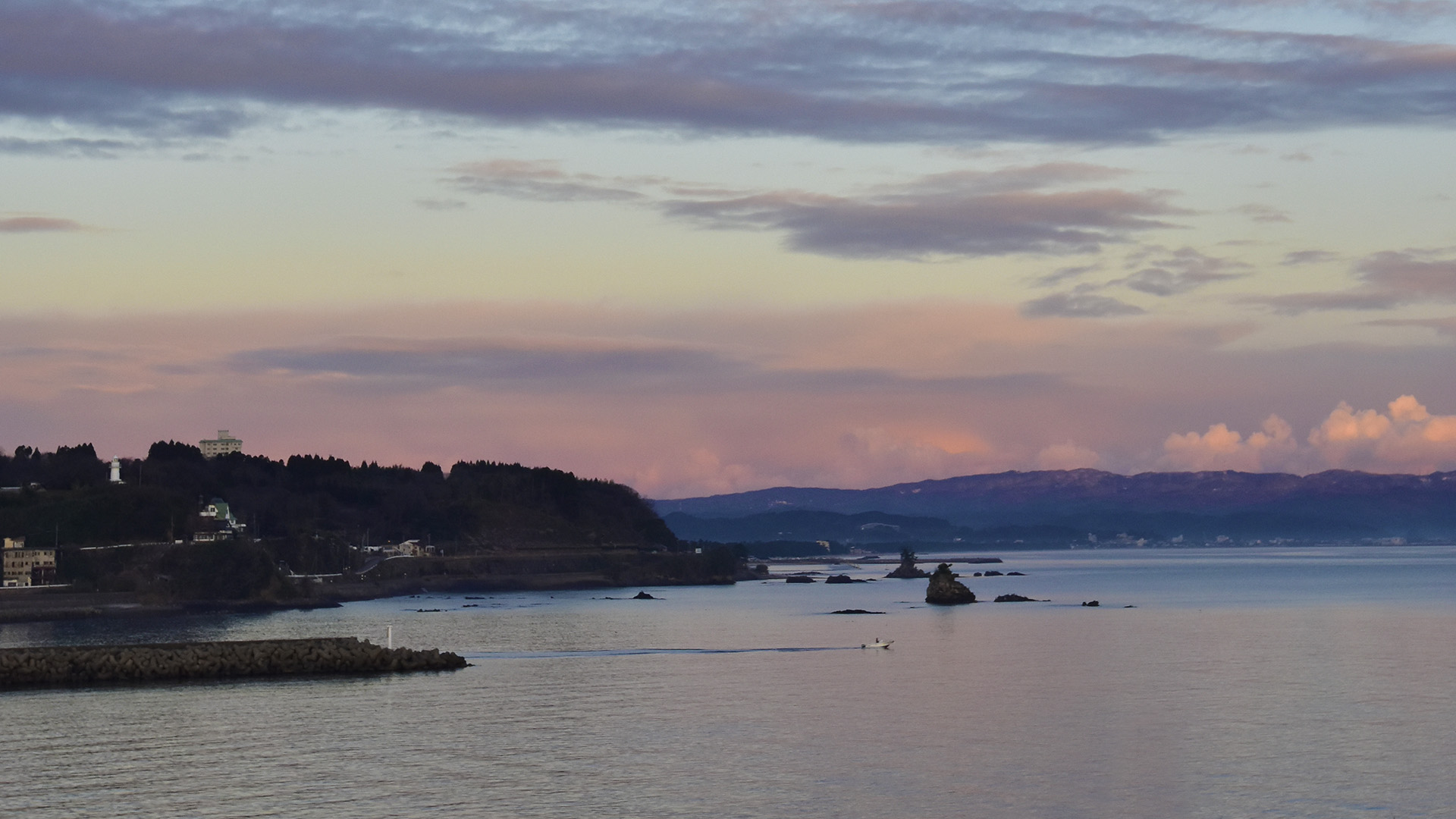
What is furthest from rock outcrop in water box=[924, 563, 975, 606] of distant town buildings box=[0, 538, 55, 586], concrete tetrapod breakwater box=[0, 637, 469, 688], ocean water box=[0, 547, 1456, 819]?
distant town buildings box=[0, 538, 55, 586]

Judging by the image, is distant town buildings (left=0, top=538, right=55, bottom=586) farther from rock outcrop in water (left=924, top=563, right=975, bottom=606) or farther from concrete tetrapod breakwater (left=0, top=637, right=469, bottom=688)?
rock outcrop in water (left=924, top=563, right=975, bottom=606)

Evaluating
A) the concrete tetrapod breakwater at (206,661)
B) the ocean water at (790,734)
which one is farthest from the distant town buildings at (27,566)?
the concrete tetrapod breakwater at (206,661)

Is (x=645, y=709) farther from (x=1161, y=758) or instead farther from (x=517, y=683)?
(x=1161, y=758)

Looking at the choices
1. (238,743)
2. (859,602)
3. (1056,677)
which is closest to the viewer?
(238,743)

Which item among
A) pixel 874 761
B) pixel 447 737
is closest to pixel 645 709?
pixel 447 737

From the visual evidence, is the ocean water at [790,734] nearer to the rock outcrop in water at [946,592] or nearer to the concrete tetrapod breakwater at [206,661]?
the concrete tetrapod breakwater at [206,661]

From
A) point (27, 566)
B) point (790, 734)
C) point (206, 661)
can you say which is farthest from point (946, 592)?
point (790, 734)

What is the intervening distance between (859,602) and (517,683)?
113987 millimetres

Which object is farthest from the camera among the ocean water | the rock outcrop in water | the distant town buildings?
the rock outcrop in water

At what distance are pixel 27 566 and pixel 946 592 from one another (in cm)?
10435

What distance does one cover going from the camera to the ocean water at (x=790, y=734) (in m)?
48.6

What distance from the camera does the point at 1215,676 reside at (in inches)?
3337

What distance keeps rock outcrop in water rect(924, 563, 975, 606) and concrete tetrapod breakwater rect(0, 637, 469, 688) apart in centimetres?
9620

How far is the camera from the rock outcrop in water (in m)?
183
